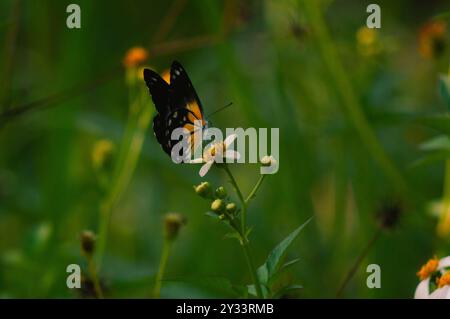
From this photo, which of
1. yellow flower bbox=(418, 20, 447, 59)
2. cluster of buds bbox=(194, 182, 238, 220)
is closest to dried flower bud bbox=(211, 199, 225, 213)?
cluster of buds bbox=(194, 182, 238, 220)

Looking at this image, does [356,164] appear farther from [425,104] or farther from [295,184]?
[425,104]

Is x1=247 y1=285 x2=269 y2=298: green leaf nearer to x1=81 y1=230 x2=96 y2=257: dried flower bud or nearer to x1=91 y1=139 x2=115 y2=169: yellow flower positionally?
x1=81 y1=230 x2=96 y2=257: dried flower bud

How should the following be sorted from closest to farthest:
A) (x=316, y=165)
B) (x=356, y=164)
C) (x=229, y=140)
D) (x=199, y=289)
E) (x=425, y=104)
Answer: (x=229, y=140) < (x=199, y=289) < (x=356, y=164) < (x=316, y=165) < (x=425, y=104)

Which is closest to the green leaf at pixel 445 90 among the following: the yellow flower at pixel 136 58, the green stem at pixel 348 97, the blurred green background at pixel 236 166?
the blurred green background at pixel 236 166

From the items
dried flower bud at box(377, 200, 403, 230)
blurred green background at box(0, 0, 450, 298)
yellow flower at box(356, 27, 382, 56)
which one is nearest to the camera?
dried flower bud at box(377, 200, 403, 230)
